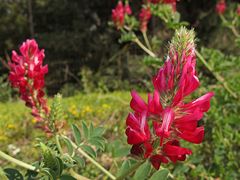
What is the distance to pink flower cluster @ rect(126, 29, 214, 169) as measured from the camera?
1062mm

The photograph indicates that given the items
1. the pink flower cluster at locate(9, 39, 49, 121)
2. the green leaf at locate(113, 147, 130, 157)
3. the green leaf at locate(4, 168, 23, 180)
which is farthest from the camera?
the pink flower cluster at locate(9, 39, 49, 121)

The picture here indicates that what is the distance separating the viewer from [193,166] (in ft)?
9.15

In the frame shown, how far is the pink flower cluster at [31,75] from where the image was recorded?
2082 millimetres

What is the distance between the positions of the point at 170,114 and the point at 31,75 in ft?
3.85

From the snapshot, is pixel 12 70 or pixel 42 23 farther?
pixel 42 23

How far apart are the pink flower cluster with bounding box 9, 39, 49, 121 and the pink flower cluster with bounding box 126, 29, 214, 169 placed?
3.49 ft

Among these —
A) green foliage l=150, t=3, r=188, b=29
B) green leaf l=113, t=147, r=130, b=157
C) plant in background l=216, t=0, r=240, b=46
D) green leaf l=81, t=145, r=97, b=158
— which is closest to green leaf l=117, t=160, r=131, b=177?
green leaf l=81, t=145, r=97, b=158

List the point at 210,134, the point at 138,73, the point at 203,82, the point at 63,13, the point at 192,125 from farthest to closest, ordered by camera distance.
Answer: the point at 63,13 → the point at 138,73 → the point at 203,82 → the point at 210,134 → the point at 192,125

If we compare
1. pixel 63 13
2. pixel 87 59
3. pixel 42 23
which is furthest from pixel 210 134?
pixel 42 23

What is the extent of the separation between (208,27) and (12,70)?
978cm

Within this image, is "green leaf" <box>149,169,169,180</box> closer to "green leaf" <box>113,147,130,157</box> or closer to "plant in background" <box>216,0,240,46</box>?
"green leaf" <box>113,147,130,157</box>

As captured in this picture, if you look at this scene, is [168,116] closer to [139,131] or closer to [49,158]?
[139,131]

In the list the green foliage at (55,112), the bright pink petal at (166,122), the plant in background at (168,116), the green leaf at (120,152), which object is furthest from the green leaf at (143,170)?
the green leaf at (120,152)

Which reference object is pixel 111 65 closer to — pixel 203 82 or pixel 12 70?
pixel 203 82
